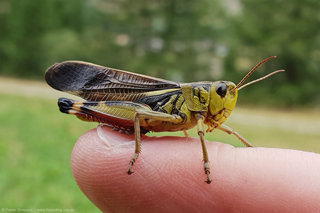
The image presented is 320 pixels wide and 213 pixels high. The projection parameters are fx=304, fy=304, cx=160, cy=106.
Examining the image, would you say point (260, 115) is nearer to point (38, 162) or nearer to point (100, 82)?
point (38, 162)

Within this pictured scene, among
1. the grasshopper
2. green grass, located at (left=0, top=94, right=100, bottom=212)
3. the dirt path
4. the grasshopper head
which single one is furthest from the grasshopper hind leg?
the dirt path

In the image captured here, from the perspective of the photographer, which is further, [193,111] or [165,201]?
[193,111]

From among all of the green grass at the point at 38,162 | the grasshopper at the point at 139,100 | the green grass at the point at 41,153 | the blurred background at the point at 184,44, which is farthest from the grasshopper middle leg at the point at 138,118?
the blurred background at the point at 184,44

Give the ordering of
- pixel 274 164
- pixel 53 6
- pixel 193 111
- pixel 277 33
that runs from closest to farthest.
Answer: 1. pixel 274 164
2. pixel 193 111
3. pixel 277 33
4. pixel 53 6

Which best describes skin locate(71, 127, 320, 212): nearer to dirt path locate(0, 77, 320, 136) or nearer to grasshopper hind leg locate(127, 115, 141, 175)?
grasshopper hind leg locate(127, 115, 141, 175)

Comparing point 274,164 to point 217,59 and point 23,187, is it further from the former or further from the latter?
point 217,59

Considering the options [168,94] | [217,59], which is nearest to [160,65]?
[217,59]

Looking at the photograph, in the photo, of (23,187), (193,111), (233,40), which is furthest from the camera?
(233,40)
